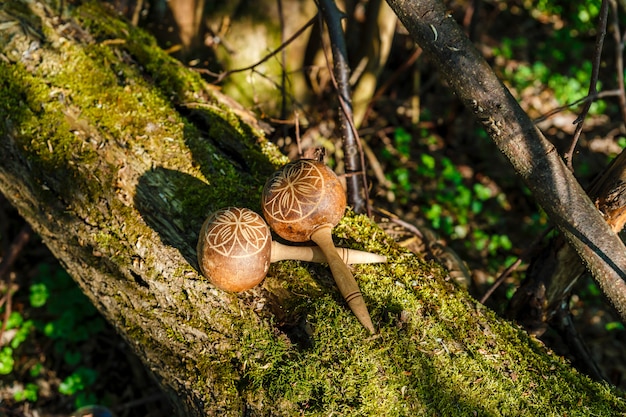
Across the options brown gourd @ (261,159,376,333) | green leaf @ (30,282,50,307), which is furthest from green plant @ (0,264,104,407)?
brown gourd @ (261,159,376,333)

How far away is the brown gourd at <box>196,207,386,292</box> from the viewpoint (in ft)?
7.70

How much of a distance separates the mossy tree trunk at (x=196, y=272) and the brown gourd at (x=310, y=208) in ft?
0.50

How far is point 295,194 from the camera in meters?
2.50

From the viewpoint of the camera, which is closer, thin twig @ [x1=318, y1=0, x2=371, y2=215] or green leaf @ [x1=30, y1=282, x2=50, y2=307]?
thin twig @ [x1=318, y1=0, x2=371, y2=215]

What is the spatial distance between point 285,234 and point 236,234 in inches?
12.4

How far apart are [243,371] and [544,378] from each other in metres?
1.47

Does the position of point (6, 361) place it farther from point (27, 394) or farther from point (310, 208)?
point (310, 208)

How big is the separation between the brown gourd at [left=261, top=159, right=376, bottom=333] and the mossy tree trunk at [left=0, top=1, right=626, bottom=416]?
0.50 ft

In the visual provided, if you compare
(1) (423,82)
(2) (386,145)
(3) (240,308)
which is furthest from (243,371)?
(1) (423,82)

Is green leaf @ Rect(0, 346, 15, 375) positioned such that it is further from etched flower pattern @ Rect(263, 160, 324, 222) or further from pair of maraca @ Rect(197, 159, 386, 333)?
etched flower pattern @ Rect(263, 160, 324, 222)

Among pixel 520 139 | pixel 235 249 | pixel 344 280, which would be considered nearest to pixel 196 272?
pixel 235 249

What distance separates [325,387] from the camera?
2.27 m

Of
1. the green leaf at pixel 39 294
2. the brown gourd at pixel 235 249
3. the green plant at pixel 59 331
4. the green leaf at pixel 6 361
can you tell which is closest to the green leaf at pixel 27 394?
the green plant at pixel 59 331

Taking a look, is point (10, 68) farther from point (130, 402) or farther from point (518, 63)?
point (518, 63)
